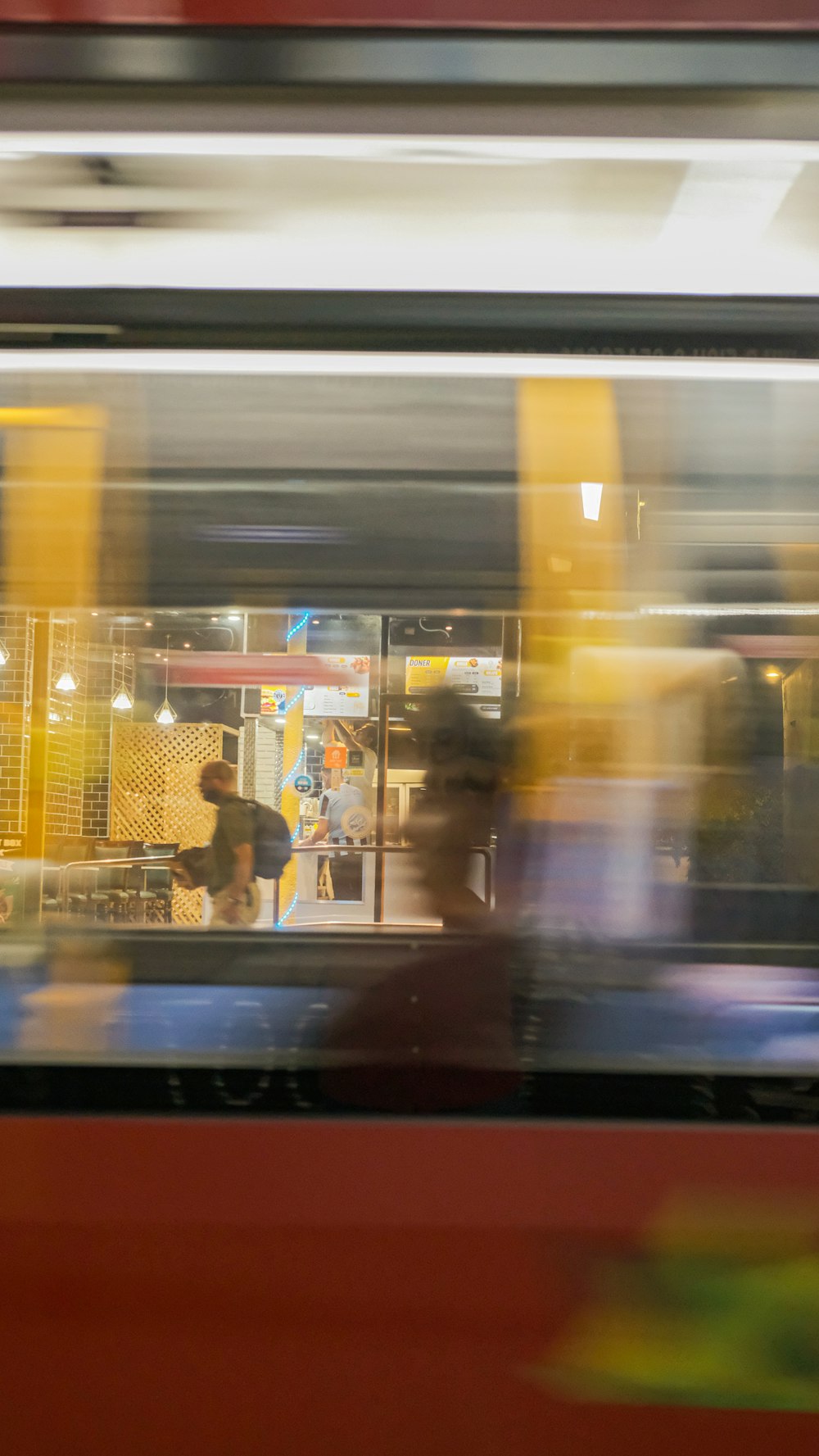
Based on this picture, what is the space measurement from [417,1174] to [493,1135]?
120 mm

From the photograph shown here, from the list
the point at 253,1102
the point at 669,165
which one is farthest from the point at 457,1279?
the point at 669,165

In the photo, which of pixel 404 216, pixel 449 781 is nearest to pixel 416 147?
pixel 404 216

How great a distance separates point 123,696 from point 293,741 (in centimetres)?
28

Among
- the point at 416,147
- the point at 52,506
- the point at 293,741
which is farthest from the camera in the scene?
the point at 52,506

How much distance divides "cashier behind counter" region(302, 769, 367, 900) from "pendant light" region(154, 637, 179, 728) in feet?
0.84

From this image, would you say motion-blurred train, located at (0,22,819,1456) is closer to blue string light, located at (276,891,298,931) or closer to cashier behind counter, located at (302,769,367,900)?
blue string light, located at (276,891,298,931)

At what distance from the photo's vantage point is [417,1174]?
157cm

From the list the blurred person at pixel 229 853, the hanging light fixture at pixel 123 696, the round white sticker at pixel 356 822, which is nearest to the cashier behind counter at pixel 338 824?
the round white sticker at pixel 356 822

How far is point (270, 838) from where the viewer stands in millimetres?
1740

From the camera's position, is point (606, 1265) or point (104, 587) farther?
point (104, 587)

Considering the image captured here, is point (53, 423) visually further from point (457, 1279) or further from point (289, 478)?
point (457, 1279)

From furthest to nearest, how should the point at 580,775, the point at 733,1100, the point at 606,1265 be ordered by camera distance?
the point at 580,775, the point at 733,1100, the point at 606,1265

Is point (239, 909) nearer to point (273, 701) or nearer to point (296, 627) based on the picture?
point (273, 701)

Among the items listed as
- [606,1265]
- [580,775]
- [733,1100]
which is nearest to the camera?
[606,1265]
